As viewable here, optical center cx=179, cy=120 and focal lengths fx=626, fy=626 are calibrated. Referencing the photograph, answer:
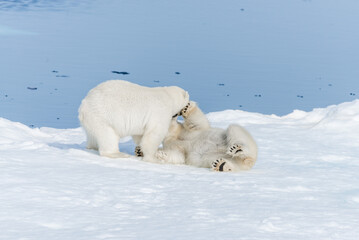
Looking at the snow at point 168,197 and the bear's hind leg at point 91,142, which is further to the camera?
the bear's hind leg at point 91,142

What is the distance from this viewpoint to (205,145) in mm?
5609

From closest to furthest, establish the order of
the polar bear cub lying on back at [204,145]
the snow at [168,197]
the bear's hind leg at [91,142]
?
1. the snow at [168,197]
2. the polar bear cub lying on back at [204,145]
3. the bear's hind leg at [91,142]

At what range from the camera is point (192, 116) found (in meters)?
5.87

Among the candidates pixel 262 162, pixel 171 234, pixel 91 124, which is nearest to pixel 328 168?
pixel 262 162

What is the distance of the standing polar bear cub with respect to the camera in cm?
527

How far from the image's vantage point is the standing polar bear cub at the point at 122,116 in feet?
17.3

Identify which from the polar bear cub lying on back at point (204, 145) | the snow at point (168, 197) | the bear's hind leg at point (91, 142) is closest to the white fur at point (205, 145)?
the polar bear cub lying on back at point (204, 145)

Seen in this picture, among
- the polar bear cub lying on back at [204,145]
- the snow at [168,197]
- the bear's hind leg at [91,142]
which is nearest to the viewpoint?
the snow at [168,197]

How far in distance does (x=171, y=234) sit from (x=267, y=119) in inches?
220

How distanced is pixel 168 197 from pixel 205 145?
5.60ft

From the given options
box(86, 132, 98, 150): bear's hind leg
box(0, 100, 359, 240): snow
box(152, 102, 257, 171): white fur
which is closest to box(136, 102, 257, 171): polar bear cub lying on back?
box(152, 102, 257, 171): white fur

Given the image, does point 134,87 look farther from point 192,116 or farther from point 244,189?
point 244,189

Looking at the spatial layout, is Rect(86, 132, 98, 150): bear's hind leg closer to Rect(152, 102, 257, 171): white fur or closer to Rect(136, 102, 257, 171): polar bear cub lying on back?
Rect(136, 102, 257, 171): polar bear cub lying on back

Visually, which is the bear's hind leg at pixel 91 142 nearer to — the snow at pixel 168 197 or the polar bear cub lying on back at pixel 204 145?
the snow at pixel 168 197
